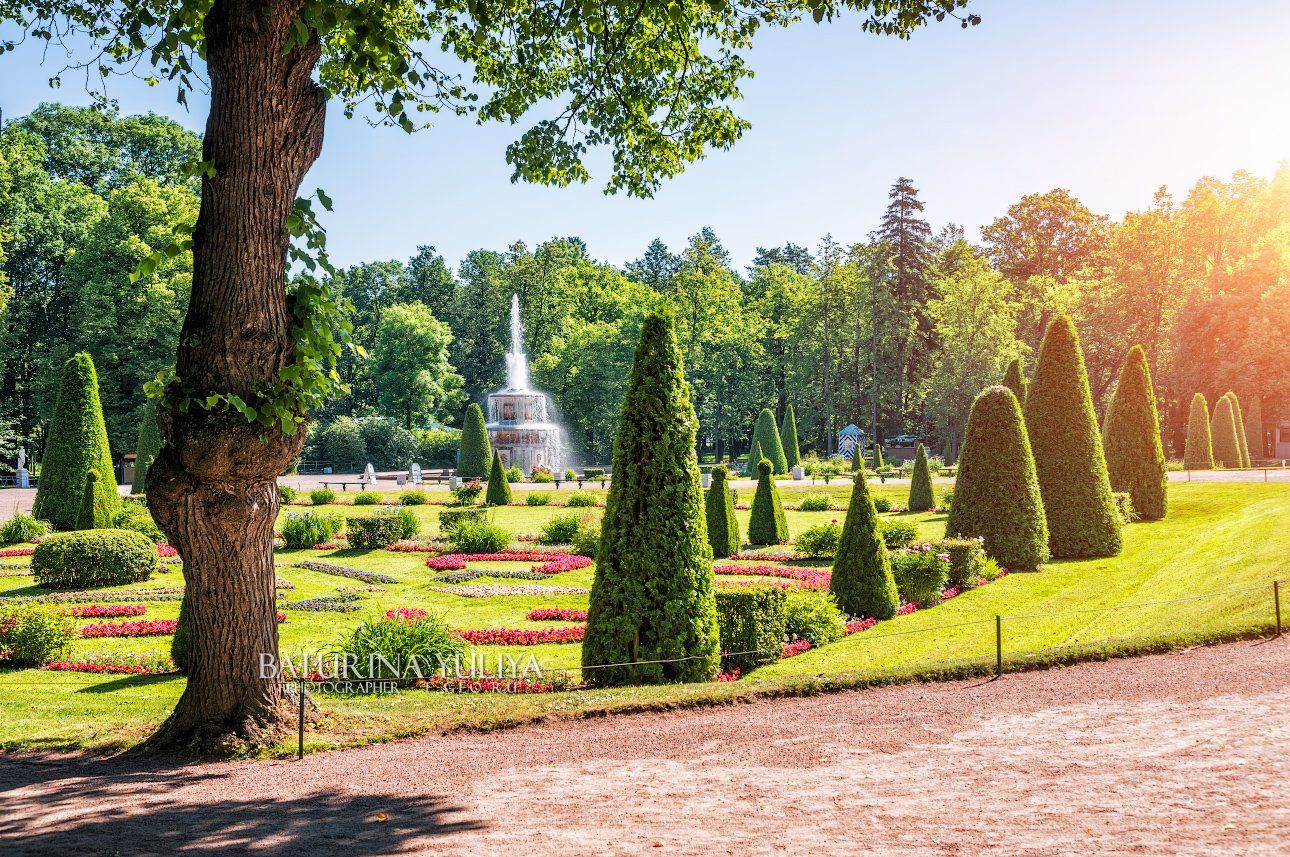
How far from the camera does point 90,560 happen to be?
1673cm

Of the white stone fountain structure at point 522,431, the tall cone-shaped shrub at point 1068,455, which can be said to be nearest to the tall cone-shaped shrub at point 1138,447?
the tall cone-shaped shrub at point 1068,455

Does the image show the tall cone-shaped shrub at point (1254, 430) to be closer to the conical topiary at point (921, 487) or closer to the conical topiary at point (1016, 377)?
the conical topiary at point (921, 487)

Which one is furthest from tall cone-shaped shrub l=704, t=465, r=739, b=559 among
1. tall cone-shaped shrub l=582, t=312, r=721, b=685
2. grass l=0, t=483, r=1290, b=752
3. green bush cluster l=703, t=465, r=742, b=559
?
tall cone-shaped shrub l=582, t=312, r=721, b=685

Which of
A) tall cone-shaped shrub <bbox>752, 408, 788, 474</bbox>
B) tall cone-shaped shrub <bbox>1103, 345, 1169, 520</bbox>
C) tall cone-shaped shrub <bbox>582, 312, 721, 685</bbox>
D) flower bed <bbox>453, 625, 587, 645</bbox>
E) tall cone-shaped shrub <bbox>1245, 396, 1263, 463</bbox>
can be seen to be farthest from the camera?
tall cone-shaped shrub <bbox>1245, 396, 1263, 463</bbox>

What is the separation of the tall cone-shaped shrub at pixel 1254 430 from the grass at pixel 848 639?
29.1 meters

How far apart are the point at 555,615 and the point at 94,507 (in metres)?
12.6

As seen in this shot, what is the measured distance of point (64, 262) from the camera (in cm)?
4669

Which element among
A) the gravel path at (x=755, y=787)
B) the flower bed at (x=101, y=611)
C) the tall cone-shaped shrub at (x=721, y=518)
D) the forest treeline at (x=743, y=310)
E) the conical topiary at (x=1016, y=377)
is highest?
the forest treeline at (x=743, y=310)

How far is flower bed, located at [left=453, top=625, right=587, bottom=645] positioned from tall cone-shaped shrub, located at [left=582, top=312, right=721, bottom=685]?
2.97 m

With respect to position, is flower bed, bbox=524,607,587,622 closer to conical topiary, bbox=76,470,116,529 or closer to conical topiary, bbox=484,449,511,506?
conical topiary, bbox=76,470,116,529

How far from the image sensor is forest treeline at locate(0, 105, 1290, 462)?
44062 mm

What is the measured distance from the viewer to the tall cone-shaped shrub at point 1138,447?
71.0 ft

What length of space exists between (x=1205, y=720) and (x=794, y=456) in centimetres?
3952

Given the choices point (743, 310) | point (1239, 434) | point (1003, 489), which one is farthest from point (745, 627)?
point (743, 310)
